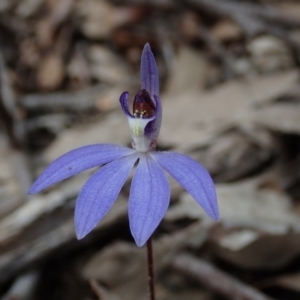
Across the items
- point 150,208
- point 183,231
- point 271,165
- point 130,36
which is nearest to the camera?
point 150,208

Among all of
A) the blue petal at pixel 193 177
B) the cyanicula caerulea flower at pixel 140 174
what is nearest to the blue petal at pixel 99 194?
the cyanicula caerulea flower at pixel 140 174

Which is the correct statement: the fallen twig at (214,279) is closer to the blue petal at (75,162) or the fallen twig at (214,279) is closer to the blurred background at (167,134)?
the blurred background at (167,134)

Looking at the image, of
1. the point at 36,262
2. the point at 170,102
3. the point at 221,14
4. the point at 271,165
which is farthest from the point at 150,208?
the point at 221,14

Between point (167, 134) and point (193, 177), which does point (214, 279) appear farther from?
point (167, 134)

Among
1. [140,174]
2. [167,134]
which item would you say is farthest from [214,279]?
[167,134]

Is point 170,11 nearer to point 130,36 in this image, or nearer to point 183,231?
point 130,36
